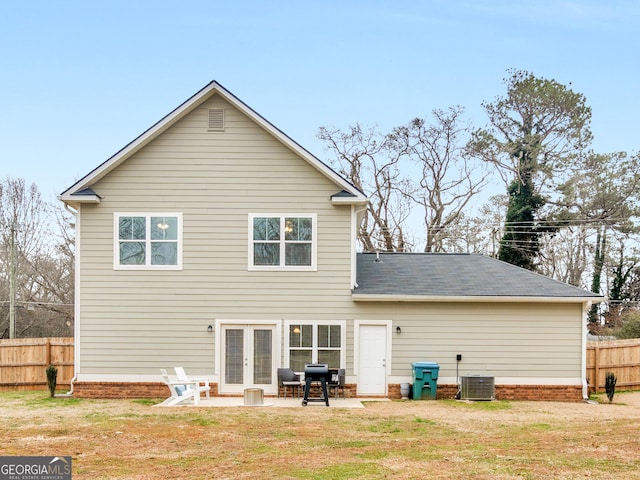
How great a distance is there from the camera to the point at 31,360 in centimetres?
1828

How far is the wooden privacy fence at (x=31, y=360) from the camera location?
18.2 m

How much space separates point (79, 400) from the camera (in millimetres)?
15203

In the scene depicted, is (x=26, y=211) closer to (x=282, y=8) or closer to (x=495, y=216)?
(x=282, y=8)

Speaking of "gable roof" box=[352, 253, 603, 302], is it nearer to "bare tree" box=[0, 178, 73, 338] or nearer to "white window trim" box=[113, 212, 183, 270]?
"white window trim" box=[113, 212, 183, 270]

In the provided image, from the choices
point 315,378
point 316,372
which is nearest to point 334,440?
point 316,372

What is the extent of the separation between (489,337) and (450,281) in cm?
181

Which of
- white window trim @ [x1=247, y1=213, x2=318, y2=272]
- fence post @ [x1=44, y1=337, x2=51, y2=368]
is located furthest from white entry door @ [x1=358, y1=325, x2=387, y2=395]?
fence post @ [x1=44, y1=337, x2=51, y2=368]

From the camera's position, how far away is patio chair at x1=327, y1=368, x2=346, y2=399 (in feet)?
49.3

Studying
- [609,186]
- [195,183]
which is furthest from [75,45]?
[609,186]

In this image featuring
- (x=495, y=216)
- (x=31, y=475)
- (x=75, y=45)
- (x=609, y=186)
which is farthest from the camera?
(x=495, y=216)

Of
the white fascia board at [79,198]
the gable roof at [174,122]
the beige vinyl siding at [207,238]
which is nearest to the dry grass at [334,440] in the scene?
the beige vinyl siding at [207,238]

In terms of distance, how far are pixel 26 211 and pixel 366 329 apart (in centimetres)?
2392

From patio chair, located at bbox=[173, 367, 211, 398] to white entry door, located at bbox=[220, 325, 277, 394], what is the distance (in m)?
0.48

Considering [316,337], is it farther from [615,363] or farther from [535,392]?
[615,363]
